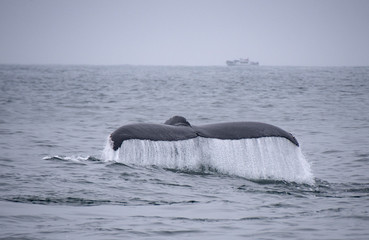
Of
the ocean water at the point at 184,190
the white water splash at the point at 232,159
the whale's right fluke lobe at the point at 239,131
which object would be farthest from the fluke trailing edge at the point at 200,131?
the white water splash at the point at 232,159

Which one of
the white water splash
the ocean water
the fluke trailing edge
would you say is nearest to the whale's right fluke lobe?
the fluke trailing edge

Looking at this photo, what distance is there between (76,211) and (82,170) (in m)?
3.12

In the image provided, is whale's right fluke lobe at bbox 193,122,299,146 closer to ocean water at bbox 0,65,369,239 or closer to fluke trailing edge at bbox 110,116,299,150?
fluke trailing edge at bbox 110,116,299,150

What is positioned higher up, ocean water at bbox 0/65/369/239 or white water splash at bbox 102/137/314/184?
white water splash at bbox 102/137/314/184

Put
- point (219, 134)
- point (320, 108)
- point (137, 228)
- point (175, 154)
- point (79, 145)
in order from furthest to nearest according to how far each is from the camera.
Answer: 1. point (320, 108)
2. point (79, 145)
3. point (175, 154)
4. point (219, 134)
5. point (137, 228)

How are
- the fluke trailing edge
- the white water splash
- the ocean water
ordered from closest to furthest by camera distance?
1. the ocean water
2. the fluke trailing edge
3. the white water splash

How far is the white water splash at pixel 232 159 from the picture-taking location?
914 centimetres

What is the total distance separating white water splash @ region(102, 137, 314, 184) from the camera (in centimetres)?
914

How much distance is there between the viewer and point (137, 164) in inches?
362

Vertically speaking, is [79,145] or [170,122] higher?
[170,122]

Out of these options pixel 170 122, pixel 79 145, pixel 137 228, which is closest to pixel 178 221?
pixel 137 228

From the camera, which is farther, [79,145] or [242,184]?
[79,145]

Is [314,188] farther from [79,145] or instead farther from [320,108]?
[320,108]

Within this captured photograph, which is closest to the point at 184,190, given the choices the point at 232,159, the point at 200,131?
the point at 200,131
